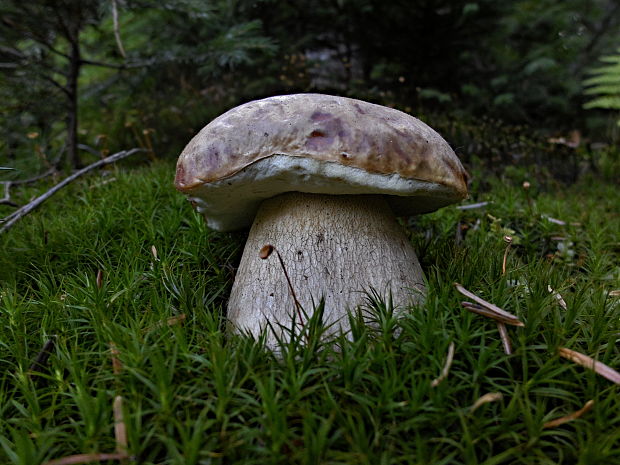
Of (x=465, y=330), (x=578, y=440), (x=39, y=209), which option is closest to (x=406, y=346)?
(x=465, y=330)

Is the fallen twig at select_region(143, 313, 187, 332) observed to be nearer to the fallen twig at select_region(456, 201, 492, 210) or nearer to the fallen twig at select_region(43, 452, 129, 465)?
the fallen twig at select_region(43, 452, 129, 465)

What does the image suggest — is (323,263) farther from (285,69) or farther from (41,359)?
(285,69)

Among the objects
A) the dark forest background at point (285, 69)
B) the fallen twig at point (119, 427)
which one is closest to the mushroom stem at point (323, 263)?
the fallen twig at point (119, 427)

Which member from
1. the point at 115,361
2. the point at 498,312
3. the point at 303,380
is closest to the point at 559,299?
the point at 498,312

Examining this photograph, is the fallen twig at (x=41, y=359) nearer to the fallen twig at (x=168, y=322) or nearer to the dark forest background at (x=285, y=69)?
the fallen twig at (x=168, y=322)

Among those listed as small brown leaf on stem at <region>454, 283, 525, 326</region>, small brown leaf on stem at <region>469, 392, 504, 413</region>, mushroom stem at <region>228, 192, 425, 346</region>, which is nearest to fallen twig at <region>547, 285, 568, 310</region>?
small brown leaf on stem at <region>454, 283, 525, 326</region>
